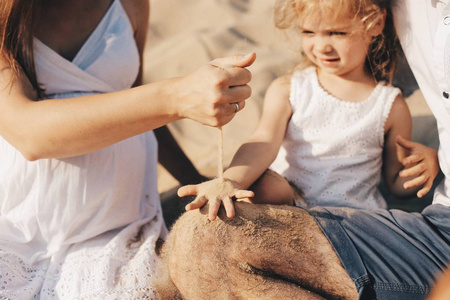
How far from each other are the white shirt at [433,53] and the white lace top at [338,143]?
285 mm

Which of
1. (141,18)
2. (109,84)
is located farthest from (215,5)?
(109,84)

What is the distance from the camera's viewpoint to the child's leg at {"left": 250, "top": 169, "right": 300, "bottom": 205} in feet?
5.91

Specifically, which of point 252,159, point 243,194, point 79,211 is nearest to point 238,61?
point 243,194

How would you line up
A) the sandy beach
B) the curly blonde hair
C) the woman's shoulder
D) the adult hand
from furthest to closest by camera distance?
the sandy beach → the woman's shoulder → the curly blonde hair → the adult hand

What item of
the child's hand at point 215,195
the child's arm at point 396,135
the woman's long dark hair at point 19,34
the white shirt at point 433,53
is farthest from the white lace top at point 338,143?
the woman's long dark hair at point 19,34

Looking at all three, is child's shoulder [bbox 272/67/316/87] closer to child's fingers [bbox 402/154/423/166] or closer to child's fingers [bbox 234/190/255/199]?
child's fingers [bbox 402/154/423/166]

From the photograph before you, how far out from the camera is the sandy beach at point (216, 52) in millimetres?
2757

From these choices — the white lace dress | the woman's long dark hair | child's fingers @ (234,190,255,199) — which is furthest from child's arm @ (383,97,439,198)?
the woman's long dark hair

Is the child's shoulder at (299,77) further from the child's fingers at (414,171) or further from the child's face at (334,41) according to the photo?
the child's fingers at (414,171)

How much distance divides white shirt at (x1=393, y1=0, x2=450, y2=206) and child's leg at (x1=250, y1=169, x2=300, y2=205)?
1.58 ft

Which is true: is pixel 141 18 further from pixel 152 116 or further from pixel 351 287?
pixel 351 287

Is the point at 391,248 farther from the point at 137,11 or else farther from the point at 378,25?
the point at 137,11

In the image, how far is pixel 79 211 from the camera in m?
1.87

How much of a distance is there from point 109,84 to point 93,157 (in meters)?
0.30
